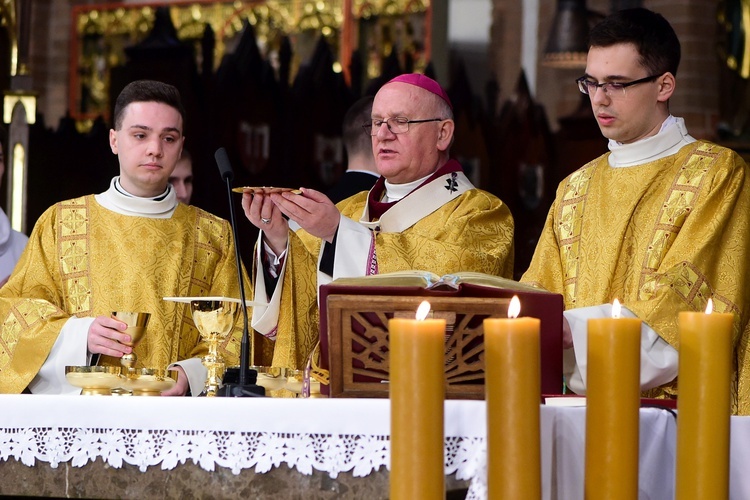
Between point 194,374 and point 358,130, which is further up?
point 358,130

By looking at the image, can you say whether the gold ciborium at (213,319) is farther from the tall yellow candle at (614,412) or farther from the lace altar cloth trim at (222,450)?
the tall yellow candle at (614,412)

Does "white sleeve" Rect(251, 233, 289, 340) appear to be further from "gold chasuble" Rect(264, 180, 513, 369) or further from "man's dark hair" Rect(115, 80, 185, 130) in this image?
"man's dark hair" Rect(115, 80, 185, 130)

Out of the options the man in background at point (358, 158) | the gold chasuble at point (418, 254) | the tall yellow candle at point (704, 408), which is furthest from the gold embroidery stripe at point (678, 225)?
the man in background at point (358, 158)

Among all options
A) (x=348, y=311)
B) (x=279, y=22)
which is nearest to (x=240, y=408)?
(x=348, y=311)

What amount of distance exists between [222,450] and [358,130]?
11.9 feet

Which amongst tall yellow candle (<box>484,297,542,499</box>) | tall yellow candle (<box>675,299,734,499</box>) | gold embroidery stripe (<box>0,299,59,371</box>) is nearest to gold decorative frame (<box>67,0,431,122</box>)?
gold embroidery stripe (<box>0,299,59,371</box>)

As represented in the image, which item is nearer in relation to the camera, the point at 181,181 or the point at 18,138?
the point at 181,181

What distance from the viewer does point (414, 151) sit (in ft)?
13.2

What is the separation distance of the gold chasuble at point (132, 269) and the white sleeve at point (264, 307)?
0.91 feet

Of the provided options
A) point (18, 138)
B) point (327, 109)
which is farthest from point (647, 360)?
point (18, 138)

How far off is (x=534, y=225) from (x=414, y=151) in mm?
4079

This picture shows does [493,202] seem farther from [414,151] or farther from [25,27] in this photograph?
[25,27]

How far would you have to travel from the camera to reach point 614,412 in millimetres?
2010

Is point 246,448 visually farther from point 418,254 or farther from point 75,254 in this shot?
point 75,254
